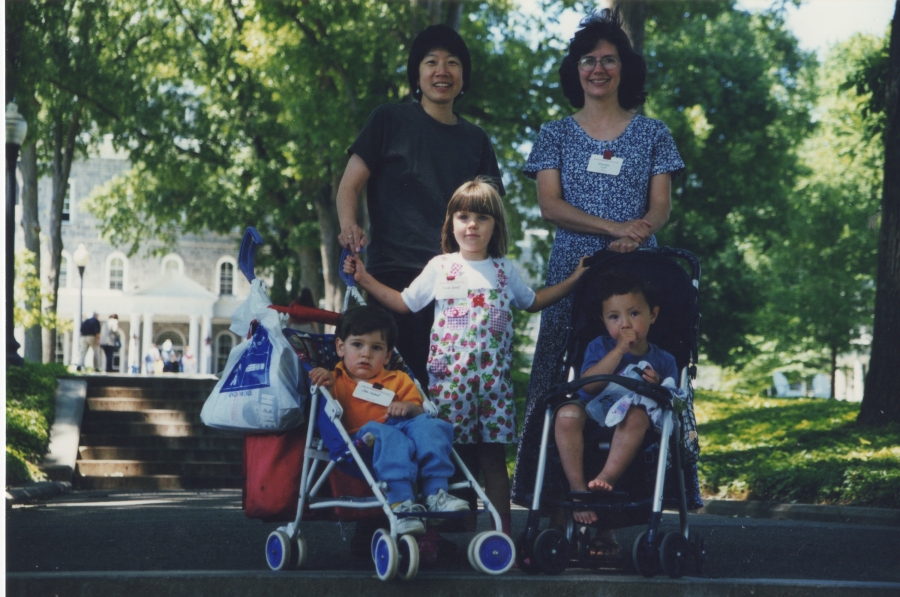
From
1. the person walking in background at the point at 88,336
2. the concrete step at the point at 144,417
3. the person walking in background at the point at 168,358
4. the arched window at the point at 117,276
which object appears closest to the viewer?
the concrete step at the point at 144,417

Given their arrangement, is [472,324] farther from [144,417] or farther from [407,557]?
[144,417]

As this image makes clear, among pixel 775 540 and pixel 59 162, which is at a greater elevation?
pixel 59 162

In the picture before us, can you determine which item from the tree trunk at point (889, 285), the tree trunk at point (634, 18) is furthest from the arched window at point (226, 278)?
the tree trunk at point (889, 285)

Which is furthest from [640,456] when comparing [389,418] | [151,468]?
[151,468]

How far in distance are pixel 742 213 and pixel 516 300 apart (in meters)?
27.0

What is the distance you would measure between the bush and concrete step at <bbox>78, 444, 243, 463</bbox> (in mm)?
647

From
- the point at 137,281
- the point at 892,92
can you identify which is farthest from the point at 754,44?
the point at 137,281

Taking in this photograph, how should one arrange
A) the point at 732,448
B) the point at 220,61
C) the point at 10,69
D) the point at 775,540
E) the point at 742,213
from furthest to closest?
the point at 742,213 < the point at 220,61 < the point at 10,69 < the point at 732,448 < the point at 775,540

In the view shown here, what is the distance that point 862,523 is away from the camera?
8914 mm

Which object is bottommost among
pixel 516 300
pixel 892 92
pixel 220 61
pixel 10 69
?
pixel 516 300

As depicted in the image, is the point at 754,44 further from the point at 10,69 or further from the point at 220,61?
the point at 10,69

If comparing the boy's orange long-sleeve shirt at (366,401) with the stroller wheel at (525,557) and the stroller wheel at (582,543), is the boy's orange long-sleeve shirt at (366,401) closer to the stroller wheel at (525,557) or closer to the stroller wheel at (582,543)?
the stroller wheel at (525,557)

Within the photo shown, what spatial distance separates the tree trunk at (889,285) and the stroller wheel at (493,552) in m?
8.50

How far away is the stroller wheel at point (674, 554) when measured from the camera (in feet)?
14.6
